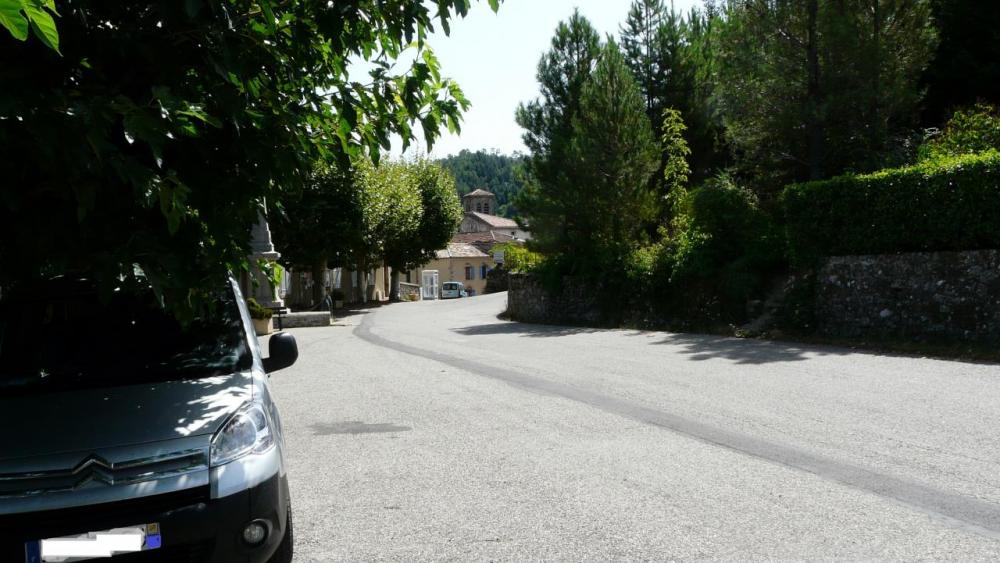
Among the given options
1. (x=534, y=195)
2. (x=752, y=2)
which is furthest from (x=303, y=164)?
(x=534, y=195)

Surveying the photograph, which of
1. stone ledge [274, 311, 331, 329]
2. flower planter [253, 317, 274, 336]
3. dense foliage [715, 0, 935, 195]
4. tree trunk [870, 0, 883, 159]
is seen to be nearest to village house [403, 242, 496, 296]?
stone ledge [274, 311, 331, 329]

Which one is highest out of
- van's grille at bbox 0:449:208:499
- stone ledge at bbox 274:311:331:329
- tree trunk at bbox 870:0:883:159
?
tree trunk at bbox 870:0:883:159

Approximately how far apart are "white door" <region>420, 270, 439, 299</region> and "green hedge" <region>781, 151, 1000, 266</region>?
63903mm

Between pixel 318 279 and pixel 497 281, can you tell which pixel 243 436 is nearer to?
pixel 318 279

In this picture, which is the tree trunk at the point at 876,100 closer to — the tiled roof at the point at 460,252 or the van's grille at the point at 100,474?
the van's grille at the point at 100,474

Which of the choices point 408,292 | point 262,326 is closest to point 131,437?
point 262,326

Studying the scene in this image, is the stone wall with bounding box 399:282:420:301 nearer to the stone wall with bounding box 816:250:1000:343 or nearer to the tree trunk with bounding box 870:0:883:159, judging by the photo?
the tree trunk with bounding box 870:0:883:159

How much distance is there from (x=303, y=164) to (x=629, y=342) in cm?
1329

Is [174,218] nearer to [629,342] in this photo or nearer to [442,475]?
[442,475]

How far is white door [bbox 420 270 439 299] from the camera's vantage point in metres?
80.7

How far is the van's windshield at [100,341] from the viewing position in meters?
4.41

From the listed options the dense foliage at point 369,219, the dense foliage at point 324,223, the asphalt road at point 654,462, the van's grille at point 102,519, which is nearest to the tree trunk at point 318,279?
the dense foliage at point 369,219

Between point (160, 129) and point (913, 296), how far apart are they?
13757mm

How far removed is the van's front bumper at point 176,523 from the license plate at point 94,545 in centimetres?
2
